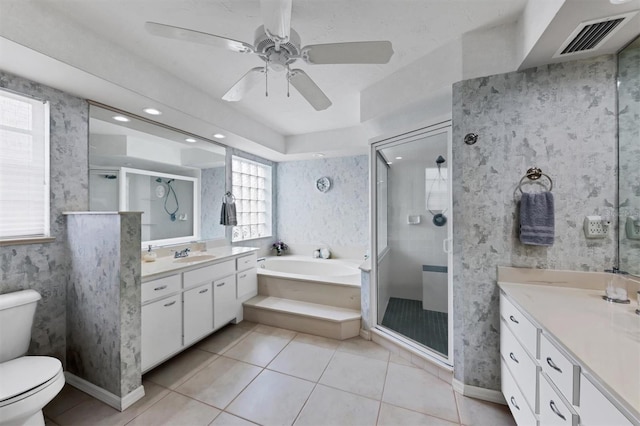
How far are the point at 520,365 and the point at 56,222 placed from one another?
10.7 ft

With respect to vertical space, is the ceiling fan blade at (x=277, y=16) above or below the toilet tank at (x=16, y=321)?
above

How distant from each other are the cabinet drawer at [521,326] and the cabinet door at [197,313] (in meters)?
2.50

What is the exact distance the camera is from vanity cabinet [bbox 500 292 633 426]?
31.8 inches

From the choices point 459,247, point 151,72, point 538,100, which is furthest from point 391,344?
point 151,72

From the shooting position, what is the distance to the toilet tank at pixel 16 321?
1.50 m

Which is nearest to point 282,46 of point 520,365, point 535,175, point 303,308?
point 535,175

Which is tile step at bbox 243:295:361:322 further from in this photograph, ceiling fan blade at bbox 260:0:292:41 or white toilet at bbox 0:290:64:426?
ceiling fan blade at bbox 260:0:292:41

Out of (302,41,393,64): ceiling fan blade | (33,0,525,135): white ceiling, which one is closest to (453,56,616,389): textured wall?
(33,0,525,135): white ceiling

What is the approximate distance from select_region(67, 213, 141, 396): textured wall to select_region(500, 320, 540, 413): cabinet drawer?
2.45 meters

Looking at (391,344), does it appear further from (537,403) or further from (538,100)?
(538,100)

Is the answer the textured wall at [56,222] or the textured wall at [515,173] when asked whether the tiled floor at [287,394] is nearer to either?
the textured wall at [515,173]

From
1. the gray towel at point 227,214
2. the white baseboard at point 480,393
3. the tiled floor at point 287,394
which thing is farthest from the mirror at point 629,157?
the gray towel at point 227,214

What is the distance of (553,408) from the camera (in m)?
1.03

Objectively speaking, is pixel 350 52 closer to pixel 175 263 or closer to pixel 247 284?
pixel 175 263
